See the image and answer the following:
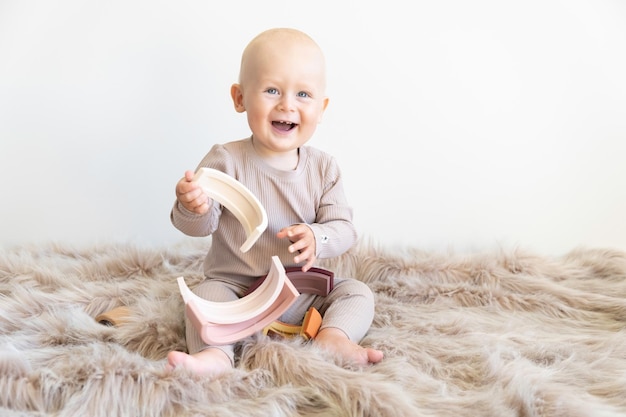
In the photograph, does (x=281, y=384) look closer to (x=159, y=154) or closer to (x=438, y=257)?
(x=438, y=257)

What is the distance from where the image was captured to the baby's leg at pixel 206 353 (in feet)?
2.92

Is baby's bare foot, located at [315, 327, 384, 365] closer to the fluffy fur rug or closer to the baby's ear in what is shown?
the fluffy fur rug

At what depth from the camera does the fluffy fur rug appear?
2.74ft

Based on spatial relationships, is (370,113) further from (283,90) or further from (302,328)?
(302,328)

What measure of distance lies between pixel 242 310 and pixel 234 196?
195mm

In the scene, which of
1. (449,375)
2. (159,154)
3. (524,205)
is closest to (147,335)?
(449,375)

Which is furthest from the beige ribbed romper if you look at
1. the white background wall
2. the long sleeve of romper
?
the white background wall

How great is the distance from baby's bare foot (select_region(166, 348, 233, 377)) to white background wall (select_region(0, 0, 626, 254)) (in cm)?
75

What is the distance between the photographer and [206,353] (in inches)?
37.9

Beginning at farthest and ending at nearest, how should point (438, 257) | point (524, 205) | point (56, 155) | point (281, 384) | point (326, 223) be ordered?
1. point (524, 205)
2. point (56, 155)
3. point (438, 257)
4. point (326, 223)
5. point (281, 384)

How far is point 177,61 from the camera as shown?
1.60 m

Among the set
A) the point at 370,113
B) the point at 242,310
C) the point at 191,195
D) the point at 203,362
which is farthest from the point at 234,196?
the point at 370,113

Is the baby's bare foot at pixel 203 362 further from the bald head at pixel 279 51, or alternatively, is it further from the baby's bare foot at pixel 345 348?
the bald head at pixel 279 51

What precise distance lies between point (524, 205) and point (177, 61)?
3.30ft
